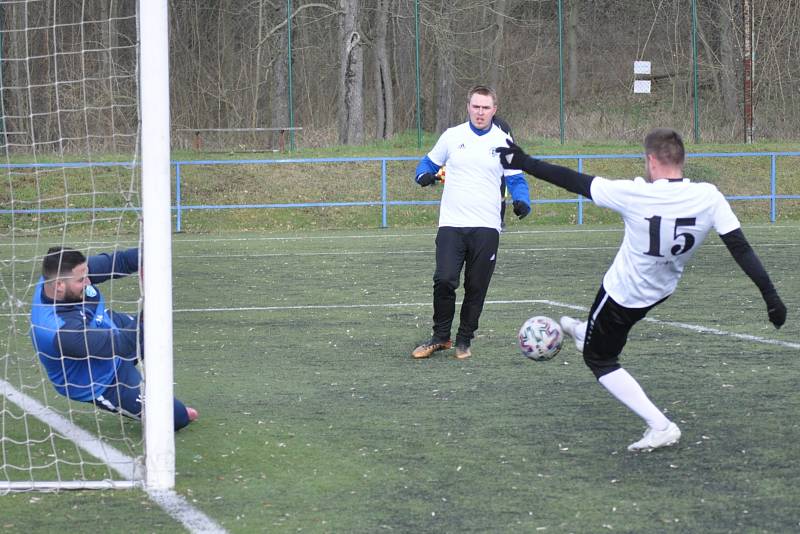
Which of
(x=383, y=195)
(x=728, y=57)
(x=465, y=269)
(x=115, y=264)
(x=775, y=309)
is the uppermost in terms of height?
(x=728, y=57)

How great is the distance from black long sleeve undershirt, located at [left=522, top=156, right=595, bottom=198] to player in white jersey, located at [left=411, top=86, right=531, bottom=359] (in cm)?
283

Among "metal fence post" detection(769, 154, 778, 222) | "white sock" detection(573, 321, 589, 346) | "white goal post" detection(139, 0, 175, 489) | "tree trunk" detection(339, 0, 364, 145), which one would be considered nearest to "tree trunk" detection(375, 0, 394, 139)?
"tree trunk" detection(339, 0, 364, 145)

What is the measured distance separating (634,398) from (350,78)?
25.1 m

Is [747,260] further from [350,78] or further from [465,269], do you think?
[350,78]

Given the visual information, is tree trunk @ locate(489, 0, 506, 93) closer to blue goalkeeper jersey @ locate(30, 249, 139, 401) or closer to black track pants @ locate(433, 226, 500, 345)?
black track pants @ locate(433, 226, 500, 345)

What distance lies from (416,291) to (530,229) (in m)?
9.16

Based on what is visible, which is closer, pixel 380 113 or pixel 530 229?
pixel 530 229

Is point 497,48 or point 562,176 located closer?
point 562,176

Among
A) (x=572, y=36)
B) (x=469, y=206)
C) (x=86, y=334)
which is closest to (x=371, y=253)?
(x=469, y=206)

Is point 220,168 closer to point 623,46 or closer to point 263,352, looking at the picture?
point 263,352

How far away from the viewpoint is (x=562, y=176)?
557 centimetres

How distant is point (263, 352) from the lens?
897 centimetres

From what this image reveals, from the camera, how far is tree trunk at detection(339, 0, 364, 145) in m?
28.9

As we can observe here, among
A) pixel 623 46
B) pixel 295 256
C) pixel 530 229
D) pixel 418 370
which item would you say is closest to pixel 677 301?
pixel 418 370
